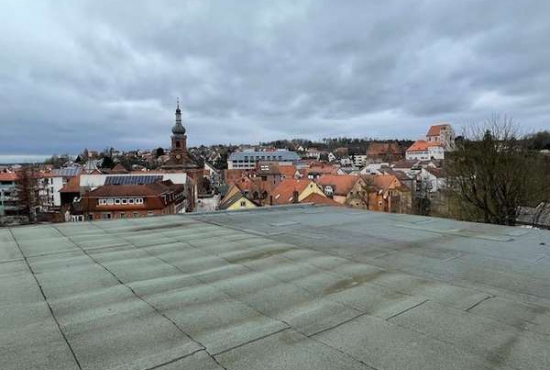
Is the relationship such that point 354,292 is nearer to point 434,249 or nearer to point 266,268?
point 266,268

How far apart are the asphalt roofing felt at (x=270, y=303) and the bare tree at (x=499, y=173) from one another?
532 inches

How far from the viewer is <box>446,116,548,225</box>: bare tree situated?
18344 mm

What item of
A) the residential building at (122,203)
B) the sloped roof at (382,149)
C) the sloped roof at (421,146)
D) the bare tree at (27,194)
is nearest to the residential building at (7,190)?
the bare tree at (27,194)

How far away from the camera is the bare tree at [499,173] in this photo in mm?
18344

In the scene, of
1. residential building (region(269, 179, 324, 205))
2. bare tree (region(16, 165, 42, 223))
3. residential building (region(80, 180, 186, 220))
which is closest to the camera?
residential building (region(80, 180, 186, 220))

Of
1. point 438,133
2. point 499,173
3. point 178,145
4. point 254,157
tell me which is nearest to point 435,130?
point 438,133

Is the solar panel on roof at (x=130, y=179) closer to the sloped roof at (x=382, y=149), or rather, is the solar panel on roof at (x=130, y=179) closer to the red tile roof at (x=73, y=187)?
the red tile roof at (x=73, y=187)

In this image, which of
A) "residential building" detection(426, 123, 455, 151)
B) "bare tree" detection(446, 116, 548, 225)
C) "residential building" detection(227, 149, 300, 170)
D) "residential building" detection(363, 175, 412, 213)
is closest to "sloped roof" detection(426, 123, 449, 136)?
"residential building" detection(426, 123, 455, 151)

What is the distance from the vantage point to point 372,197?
137ft

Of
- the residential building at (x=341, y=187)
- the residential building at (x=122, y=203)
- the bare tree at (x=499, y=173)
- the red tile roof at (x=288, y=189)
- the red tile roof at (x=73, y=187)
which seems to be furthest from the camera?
the red tile roof at (x=73, y=187)

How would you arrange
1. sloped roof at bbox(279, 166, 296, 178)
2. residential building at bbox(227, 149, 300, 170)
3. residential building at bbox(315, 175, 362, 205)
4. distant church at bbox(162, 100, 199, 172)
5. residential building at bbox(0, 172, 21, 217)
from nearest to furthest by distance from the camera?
residential building at bbox(315, 175, 362, 205) < residential building at bbox(0, 172, 21, 217) < sloped roof at bbox(279, 166, 296, 178) < distant church at bbox(162, 100, 199, 172) < residential building at bbox(227, 149, 300, 170)

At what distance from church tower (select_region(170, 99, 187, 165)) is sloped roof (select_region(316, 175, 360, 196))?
128 ft

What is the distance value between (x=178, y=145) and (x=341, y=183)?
1795 inches

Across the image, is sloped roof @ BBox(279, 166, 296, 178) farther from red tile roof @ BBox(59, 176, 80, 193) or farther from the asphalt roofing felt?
the asphalt roofing felt
